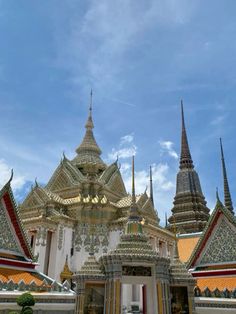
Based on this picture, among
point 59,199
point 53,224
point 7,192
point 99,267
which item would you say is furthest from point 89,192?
point 99,267

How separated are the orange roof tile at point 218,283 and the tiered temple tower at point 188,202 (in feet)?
80.1

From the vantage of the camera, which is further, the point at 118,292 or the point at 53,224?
the point at 53,224

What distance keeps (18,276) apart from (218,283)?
29.2ft

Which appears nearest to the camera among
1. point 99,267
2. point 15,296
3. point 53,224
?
point 15,296

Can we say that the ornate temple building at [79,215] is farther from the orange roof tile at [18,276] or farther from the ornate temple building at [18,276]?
the orange roof tile at [18,276]

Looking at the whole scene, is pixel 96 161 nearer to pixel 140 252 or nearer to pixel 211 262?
pixel 211 262

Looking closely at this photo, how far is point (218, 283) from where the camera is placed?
50.0 ft

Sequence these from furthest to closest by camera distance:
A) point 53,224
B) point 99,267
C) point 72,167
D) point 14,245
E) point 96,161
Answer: point 96,161, point 72,167, point 53,224, point 14,245, point 99,267

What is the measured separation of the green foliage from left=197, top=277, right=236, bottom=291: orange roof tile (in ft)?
25.5

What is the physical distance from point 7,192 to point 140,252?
7.42 m

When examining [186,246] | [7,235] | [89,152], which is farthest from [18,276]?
[89,152]

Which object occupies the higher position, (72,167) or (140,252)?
(72,167)

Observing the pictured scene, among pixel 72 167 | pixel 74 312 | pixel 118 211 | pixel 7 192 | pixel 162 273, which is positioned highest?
pixel 72 167

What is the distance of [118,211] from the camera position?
→ 2992cm
